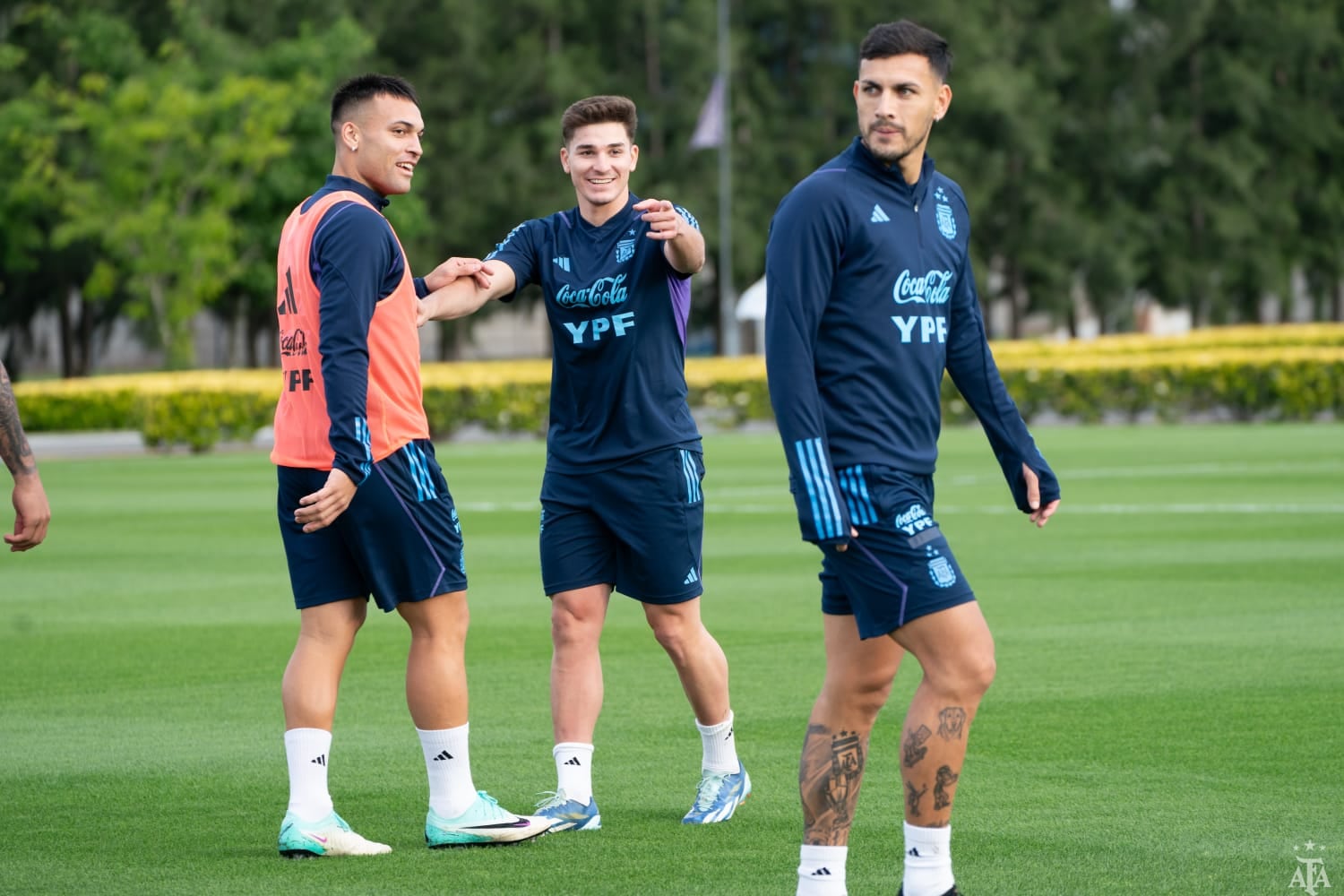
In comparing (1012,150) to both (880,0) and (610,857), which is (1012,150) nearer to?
(880,0)

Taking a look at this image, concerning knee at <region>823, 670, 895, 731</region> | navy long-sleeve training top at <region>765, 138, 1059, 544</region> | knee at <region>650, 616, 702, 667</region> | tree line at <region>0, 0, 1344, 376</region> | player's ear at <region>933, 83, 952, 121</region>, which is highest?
tree line at <region>0, 0, 1344, 376</region>

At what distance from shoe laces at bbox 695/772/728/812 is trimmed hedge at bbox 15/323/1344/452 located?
25922mm

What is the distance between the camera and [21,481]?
5.28 m

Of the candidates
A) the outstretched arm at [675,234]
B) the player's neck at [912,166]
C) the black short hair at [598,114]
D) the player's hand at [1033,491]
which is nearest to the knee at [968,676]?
the player's hand at [1033,491]

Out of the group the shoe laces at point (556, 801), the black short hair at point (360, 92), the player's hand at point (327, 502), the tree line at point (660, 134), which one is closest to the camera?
the player's hand at point (327, 502)

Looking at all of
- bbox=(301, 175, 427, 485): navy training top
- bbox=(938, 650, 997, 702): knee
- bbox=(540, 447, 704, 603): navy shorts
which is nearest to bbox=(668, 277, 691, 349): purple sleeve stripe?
bbox=(540, 447, 704, 603): navy shorts

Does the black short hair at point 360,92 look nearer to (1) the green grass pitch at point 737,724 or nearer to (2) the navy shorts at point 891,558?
(2) the navy shorts at point 891,558

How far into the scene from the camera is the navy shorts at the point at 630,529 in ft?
20.7

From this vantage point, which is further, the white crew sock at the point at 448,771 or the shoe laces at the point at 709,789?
the shoe laces at the point at 709,789

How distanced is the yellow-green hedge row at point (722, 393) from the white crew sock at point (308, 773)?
2601 cm

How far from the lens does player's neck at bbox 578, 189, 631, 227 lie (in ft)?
21.0

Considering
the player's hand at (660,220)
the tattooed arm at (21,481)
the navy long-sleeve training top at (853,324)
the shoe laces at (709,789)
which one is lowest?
the shoe laces at (709,789)

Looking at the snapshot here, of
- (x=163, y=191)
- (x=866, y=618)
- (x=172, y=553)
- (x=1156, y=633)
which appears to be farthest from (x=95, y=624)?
(x=163, y=191)

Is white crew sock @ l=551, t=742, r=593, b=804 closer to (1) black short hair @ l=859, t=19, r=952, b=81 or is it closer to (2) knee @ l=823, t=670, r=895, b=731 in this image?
(2) knee @ l=823, t=670, r=895, b=731
